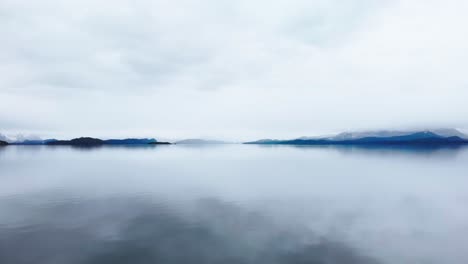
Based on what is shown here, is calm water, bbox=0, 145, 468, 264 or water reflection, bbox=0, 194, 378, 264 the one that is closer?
water reflection, bbox=0, 194, 378, 264

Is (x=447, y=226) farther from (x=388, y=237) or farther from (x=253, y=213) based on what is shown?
(x=253, y=213)

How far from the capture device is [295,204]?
3559 cm

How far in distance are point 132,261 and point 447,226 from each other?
32928mm

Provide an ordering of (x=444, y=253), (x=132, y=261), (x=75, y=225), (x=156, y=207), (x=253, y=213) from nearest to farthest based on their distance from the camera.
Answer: (x=132, y=261) < (x=444, y=253) < (x=75, y=225) < (x=253, y=213) < (x=156, y=207)

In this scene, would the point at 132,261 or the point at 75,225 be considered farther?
the point at 75,225

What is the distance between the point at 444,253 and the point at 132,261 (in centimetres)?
2542

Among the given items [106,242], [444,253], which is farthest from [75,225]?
[444,253]

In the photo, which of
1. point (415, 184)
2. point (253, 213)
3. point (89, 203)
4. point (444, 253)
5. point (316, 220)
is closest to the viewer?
point (444, 253)

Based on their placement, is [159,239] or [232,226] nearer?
[159,239]

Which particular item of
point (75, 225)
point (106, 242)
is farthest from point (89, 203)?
point (106, 242)

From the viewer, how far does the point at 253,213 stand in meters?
30.2

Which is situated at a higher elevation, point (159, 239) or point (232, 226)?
point (159, 239)

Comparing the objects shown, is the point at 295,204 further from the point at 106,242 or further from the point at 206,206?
the point at 106,242

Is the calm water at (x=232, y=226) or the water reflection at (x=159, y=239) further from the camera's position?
the calm water at (x=232, y=226)
